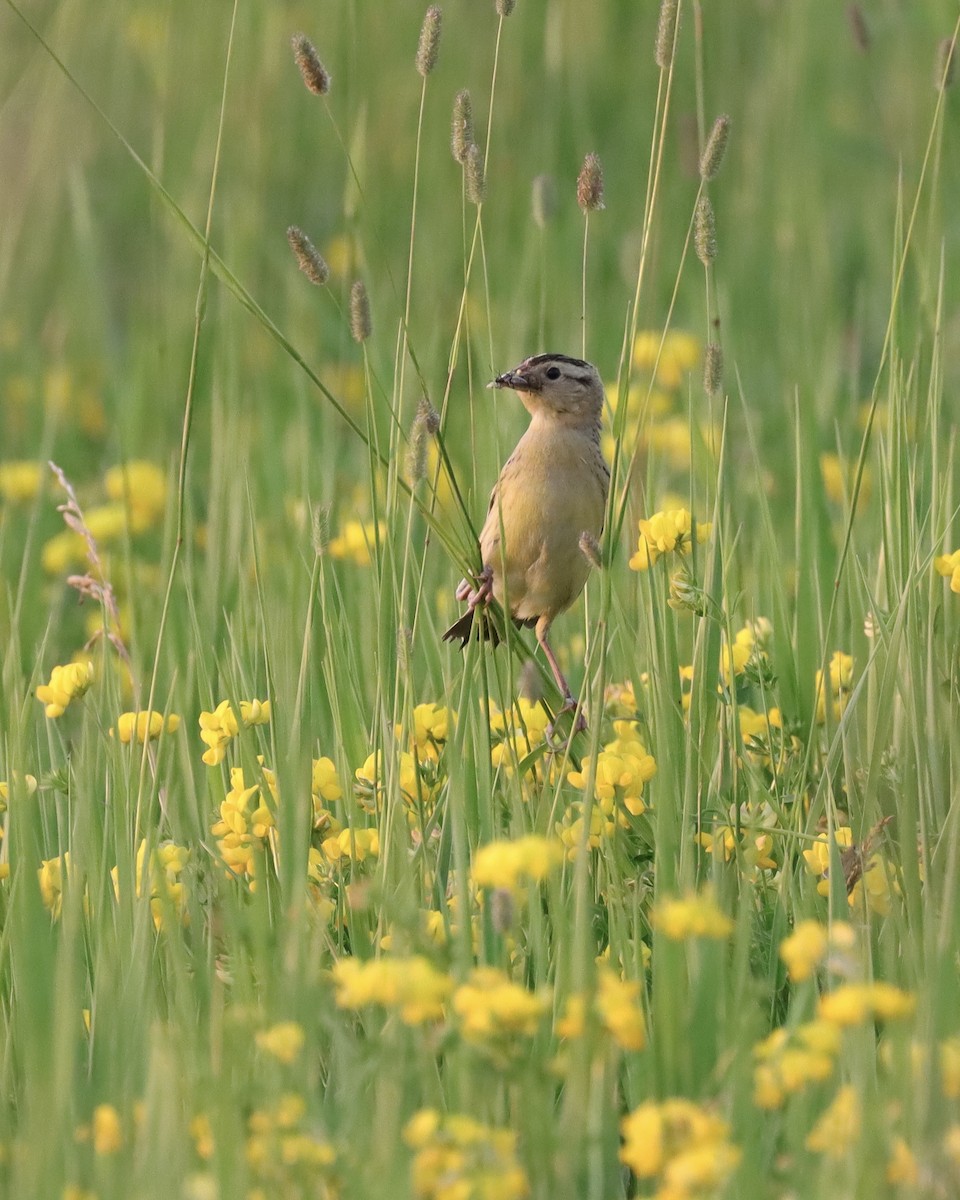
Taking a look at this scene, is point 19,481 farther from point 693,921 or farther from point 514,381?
point 693,921

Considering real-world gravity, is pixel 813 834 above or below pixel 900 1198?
above

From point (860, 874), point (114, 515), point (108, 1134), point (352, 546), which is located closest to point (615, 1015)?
point (108, 1134)

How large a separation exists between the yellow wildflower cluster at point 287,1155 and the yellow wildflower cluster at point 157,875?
644mm

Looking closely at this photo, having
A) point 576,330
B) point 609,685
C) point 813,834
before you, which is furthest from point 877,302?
point 813,834

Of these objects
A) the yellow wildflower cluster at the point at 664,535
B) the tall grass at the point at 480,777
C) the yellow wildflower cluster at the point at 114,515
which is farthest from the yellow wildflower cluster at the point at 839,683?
the yellow wildflower cluster at the point at 114,515

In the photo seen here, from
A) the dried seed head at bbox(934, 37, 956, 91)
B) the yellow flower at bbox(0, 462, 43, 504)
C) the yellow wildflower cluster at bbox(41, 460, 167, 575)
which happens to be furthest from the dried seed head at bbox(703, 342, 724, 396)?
the yellow flower at bbox(0, 462, 43, 504)

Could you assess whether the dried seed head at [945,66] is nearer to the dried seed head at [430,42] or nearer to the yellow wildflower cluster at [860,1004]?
the dried seed head at [430,42]

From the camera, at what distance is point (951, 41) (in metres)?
3.29

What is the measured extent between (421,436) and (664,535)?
69 cm

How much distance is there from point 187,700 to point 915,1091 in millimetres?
2285

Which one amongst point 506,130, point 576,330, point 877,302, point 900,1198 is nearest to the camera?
point 900,1198

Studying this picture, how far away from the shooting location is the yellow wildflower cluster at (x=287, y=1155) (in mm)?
2049

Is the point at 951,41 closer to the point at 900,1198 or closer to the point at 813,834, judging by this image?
the point at 813,834

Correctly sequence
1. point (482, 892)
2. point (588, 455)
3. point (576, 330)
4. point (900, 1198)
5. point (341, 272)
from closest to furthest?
point (900, 1198)
point (482, 892)
point (588, 455)
point (576, 330)
point (341, 272)
